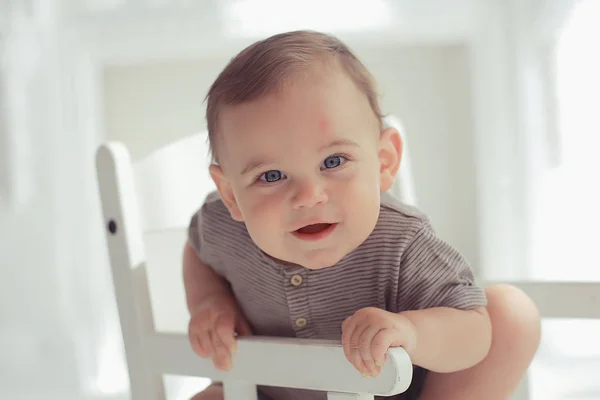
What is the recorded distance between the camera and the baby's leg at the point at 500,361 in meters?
0.72

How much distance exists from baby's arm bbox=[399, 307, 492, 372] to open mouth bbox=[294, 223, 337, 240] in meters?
0.09

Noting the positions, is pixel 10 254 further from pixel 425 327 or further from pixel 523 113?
pixel 425 327

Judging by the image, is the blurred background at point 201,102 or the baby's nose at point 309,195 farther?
the blurred background at point 201,102

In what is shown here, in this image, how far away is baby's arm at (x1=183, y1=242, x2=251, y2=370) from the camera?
675 millimetres

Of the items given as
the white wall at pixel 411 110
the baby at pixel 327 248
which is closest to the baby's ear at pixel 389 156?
the baby at pixel 327 248

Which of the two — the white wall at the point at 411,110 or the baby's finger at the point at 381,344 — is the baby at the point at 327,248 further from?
the white wall at the point at 411,110

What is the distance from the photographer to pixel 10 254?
5.35 feet

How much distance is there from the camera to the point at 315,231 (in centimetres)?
64

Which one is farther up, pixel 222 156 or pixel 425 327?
pixel 222 156

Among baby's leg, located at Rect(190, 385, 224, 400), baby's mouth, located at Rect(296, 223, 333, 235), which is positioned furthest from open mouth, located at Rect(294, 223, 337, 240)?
baby's leg, located at Rect(190, 385, 224, 400)

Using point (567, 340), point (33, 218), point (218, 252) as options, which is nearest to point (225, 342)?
point (218, 252)

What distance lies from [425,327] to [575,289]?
26cm

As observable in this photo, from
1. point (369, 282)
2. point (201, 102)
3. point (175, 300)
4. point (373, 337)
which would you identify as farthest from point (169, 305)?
point (201, 102)

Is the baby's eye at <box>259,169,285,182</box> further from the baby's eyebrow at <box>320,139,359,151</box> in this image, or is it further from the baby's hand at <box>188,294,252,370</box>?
the baby's hand at <box>188,294,252,370</box>
